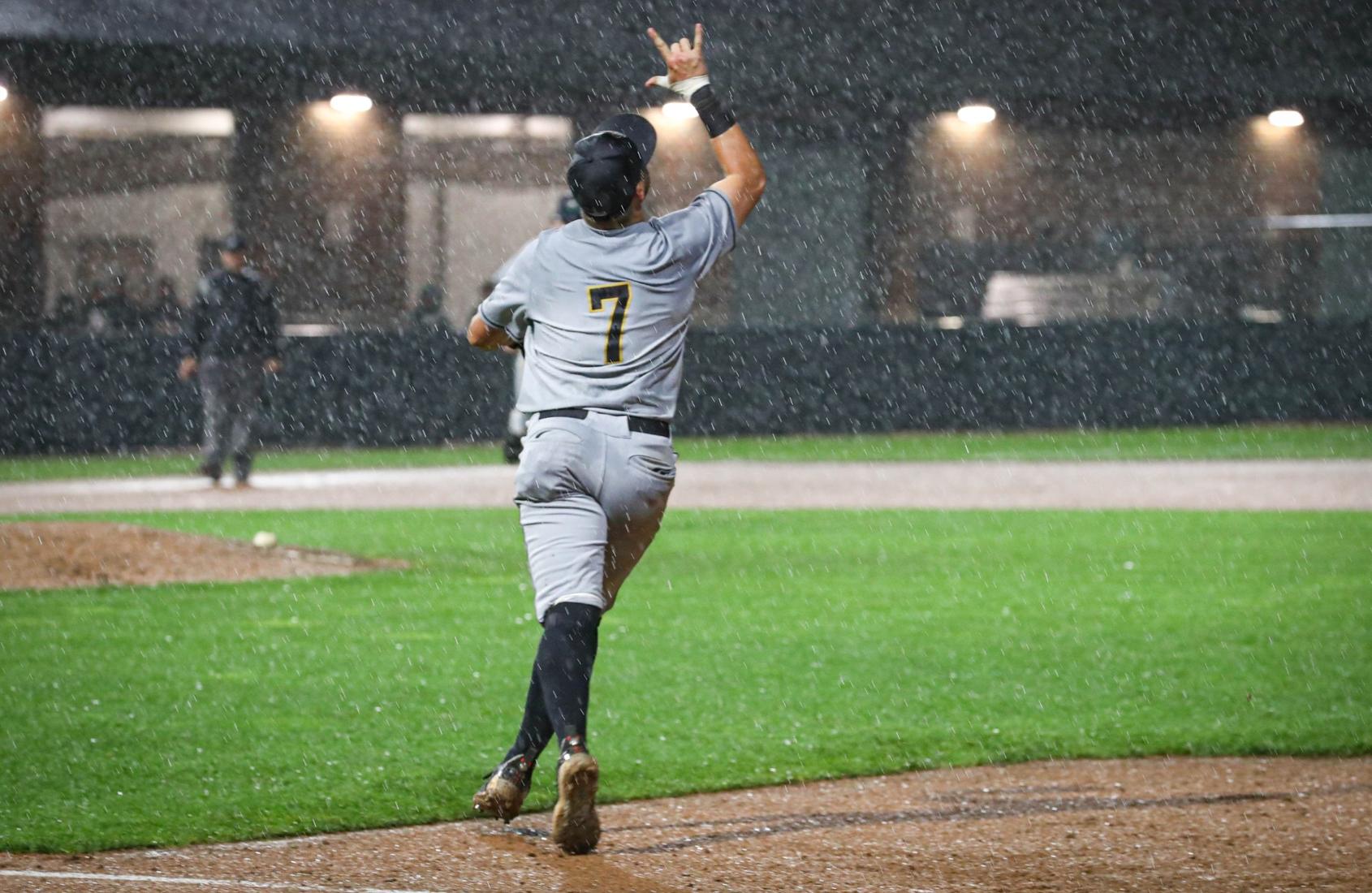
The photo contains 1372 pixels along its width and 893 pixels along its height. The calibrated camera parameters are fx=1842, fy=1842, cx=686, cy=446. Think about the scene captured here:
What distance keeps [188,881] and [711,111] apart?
2411 mm

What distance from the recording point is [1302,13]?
28.7 m

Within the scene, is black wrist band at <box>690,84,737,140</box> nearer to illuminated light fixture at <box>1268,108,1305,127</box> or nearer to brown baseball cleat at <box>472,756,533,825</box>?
brown baseball cleat at <box>472,756,533,825</box>

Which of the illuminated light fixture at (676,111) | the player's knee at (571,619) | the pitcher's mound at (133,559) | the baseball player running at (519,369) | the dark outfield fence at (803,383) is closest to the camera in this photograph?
the player's knee at (571,619)

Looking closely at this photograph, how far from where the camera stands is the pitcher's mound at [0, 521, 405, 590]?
10.6 meters

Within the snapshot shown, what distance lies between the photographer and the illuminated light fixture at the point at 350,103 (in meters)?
24.3

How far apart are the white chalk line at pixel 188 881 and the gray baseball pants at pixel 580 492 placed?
32.1 inches

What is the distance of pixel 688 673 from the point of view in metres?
7.78

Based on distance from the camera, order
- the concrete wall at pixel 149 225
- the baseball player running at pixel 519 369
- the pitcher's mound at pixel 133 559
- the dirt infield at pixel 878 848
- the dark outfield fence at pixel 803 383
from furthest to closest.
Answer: the concrete wall at pixel 149 225 → the dark outfield fence at pixel 803 383 → the pitcher's mound at pixel 133 559 → the baseball player running at pixel 519 369 → the dirt infield at pixel 878 848

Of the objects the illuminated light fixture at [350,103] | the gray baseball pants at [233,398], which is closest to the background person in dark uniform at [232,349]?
the gray baseball pants at [233,398]

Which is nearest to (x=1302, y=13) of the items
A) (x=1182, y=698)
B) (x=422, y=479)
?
(x=422, y=479)

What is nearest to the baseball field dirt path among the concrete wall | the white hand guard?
the concrete wall

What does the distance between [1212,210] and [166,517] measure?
21.2 metres

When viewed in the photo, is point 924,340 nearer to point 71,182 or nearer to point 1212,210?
point 1212,210

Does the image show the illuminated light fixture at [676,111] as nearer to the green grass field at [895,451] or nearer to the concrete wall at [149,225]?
the green grass field at [895,451]
